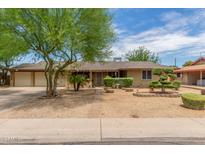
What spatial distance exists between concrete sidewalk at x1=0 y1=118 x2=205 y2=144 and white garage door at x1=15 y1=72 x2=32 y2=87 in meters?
22.8

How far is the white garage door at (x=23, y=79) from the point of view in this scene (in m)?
30.0

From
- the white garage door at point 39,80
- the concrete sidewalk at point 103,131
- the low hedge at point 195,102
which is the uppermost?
the white garage door at point 39,80

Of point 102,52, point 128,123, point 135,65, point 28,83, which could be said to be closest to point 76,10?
point 102,52

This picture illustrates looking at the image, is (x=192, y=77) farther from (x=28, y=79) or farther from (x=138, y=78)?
(x=28, y=79)

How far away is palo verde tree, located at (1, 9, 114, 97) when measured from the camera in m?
11.8

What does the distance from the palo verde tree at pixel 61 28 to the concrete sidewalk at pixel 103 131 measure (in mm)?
5366

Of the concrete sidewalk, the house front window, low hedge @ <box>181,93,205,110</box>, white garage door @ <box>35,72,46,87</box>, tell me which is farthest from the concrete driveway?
the house front window

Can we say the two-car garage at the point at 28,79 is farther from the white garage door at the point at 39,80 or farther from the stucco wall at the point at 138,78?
the stucco wall at the point at 138,78

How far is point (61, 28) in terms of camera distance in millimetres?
11688

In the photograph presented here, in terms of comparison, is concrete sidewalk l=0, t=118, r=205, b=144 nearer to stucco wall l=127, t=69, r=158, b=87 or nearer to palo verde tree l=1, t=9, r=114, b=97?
palo verde tree l=1, t=9, r=114, b=97

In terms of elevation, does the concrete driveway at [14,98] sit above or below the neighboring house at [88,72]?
below

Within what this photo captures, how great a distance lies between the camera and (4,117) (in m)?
8.85

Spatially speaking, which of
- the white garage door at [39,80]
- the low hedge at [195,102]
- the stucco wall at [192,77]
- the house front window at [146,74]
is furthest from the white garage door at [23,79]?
the stucco wall at [192,77]
